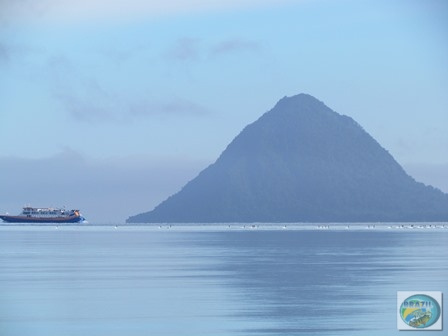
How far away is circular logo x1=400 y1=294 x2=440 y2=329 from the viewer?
27844mm

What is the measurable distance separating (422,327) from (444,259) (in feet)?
114

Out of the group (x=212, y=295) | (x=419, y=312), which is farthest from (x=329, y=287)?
(x=419, y=312)

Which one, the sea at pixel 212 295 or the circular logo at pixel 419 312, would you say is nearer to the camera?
the circular logo at pixel 419 312

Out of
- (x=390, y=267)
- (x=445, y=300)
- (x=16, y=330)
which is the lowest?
(x=16, y=330)

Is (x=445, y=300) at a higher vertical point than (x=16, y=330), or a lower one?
higher

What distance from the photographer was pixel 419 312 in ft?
93.4

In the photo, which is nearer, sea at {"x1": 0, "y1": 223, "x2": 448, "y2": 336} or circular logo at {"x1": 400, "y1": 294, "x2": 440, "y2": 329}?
circular logo at {"x1": 400, "y1": 294, "x2": 440, "y2": 329}

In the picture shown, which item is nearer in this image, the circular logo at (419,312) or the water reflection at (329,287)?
the circular logo at (419,312)

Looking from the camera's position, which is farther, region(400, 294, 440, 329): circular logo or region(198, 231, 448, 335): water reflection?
region(198, 231, 448, 335): water reflection

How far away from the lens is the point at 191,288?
137 ft

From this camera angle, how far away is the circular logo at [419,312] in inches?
1096

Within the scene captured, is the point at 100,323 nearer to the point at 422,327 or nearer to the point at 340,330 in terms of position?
the point at 340,330

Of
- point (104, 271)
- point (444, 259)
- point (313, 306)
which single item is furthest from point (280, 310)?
point (444, 259)

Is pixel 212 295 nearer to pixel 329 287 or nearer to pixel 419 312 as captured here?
pixel 329 287
